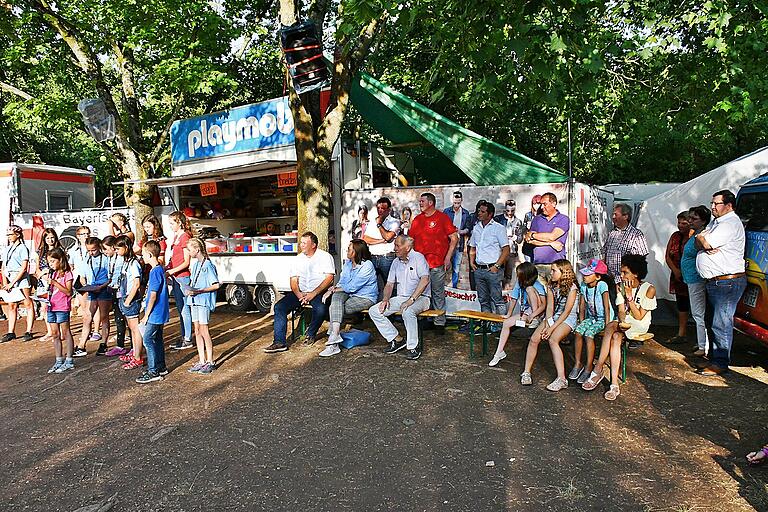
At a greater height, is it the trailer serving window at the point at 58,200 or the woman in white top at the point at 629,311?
the trailer serving window at the point at 58,200

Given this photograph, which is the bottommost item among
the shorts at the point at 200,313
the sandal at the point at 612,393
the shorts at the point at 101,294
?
the sandal at the point at 612,393

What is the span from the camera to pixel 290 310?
24.8 ft

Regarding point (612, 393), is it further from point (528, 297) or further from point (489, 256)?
point (489, 256)

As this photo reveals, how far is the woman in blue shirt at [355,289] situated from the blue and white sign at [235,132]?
11.0 feet

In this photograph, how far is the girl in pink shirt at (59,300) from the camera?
649 cm

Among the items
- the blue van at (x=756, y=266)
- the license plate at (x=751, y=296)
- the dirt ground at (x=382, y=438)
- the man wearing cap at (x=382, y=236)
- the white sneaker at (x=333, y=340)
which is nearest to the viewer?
the dirt ground at (x=382, y=438)

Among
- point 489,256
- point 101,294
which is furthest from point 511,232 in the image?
point 101,294

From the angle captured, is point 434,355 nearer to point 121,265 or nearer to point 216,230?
point 121,265

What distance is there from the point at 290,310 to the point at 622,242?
441cm

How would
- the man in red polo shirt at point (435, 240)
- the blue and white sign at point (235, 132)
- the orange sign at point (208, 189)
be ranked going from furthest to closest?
the orange sign at point (208, 189), the blue and white sign at point (235, 132), the man in red polo shirt at point (435, 240)

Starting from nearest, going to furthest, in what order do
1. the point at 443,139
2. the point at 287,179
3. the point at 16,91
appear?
the point at 443,139 → the point at 287,179 → the point at 16,91

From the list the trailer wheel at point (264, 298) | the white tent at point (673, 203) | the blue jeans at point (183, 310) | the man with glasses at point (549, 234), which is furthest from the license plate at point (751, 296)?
the trailer wheel at point (264, 298)

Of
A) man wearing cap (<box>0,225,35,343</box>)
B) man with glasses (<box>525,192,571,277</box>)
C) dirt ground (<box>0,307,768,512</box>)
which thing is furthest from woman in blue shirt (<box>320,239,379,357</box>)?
man wearing cap (<box>0,225,35,343</box>)

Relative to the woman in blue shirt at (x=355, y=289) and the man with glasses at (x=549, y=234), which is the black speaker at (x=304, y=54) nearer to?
the woman in blue shirt at (x=355, y=289)
